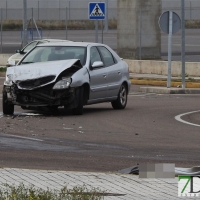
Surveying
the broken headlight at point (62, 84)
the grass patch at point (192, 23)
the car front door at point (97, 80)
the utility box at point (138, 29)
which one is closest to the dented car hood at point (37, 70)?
the broken headlight at point (62, 84)

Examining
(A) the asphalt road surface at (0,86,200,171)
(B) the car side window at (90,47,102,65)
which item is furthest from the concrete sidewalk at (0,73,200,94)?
(B) the car side window at (90,47,102,65)

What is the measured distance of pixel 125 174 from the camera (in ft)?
32.8

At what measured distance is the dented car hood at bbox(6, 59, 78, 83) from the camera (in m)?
17.4

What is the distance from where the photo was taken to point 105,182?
934 centimetres

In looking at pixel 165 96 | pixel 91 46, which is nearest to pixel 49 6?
pixel 165 96

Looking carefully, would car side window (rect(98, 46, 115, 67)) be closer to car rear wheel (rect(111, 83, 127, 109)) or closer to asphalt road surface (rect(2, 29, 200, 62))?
car rear wheel (rect(111, 83, 127, 109))

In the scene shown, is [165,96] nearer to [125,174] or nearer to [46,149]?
[46,149]

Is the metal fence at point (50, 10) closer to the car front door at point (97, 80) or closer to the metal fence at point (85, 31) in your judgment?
the metal fence at point (85, 31)

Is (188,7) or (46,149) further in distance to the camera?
(188,7)

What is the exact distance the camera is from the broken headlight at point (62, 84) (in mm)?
17391

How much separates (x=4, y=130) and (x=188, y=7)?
5493 cm

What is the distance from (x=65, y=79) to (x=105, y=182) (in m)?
8.28

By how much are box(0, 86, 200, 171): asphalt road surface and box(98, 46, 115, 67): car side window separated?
1.08 metres

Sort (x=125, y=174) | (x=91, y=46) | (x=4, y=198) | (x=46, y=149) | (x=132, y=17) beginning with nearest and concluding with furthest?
(x=4, y=198), (x=125, y=174), (x=46, y=149), (x=91, y=46), (x=132, y=17)
